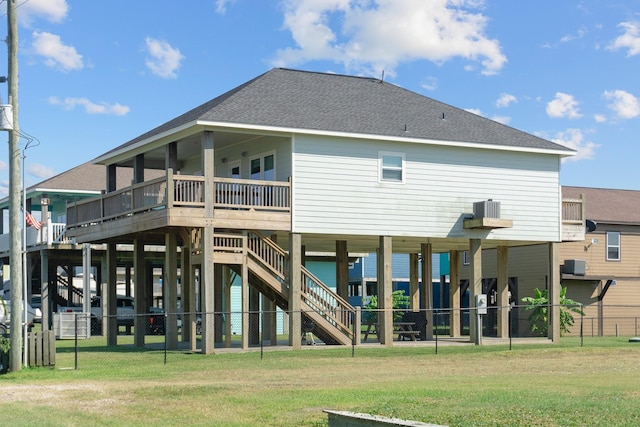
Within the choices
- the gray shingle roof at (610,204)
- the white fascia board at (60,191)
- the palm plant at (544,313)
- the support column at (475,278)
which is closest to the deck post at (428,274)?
the support column at (475,278)

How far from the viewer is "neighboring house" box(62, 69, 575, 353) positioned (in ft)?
99.4

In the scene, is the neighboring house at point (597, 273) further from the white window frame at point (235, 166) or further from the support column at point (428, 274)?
the white window frame at point (235, 166)

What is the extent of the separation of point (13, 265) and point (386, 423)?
14.3 m

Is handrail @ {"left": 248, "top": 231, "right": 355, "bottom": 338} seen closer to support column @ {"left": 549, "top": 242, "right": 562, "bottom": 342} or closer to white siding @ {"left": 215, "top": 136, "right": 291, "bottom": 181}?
white siding @ {"left": 215, "top": 136, "right": 291, "bottom": 181}

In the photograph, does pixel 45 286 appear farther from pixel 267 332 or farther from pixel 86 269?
pixel 267 332

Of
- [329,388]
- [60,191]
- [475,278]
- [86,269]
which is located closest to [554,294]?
→ [475,278]

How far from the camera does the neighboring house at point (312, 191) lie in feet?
99.4

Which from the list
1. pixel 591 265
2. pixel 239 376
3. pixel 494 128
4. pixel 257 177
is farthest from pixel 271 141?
pixel 591 265

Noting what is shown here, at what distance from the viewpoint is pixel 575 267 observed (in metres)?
44.5

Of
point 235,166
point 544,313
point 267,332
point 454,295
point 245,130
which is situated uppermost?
point 245,130

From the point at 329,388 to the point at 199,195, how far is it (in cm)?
1130

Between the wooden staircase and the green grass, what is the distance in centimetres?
140

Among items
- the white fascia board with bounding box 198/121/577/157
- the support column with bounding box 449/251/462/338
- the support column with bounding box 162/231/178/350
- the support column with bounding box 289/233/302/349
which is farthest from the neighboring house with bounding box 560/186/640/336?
the support column with bounding box 162/231/178/350

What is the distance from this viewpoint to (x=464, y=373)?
23922 millimetres
